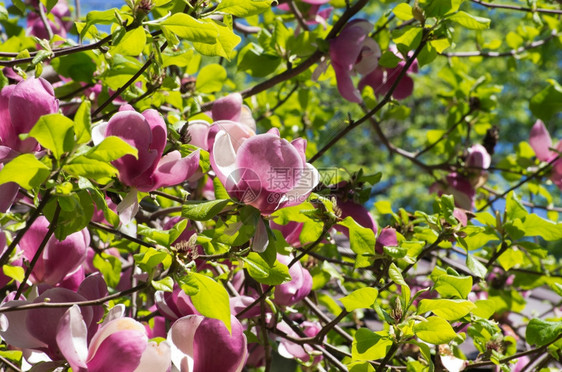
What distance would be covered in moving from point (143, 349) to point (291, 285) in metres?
0.32

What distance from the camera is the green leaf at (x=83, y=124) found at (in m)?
0.56

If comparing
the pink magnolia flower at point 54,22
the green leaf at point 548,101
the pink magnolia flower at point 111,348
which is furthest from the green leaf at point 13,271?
the green leaf at point 548,101

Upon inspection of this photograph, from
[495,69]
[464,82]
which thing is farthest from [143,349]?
[495,69]

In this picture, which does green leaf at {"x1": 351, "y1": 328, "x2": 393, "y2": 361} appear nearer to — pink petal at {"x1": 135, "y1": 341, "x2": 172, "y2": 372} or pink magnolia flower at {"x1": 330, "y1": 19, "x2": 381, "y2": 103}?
pink petal at {"x1": 135, "y1": 341, "x2": 172, "y2": 372}

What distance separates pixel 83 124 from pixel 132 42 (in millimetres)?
176

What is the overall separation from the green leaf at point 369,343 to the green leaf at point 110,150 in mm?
357

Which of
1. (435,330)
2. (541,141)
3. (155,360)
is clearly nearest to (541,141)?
(541,141)

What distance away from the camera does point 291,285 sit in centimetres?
93

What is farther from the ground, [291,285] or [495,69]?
[291,285]

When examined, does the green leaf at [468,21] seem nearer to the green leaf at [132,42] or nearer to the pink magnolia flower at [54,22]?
the green leaf at [132,42]

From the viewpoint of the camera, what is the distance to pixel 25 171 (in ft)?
1.86

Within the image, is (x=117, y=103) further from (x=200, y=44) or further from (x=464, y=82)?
(x=464, y=82)

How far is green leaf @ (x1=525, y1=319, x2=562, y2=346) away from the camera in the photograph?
0.82 metres

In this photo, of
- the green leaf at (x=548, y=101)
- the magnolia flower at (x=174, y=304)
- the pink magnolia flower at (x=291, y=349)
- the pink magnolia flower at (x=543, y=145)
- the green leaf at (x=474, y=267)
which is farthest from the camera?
the pink magnolia flower at (x=543, y=145)
